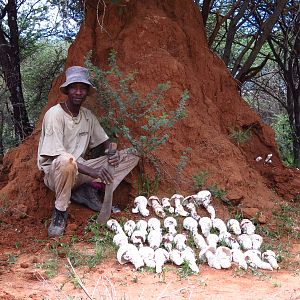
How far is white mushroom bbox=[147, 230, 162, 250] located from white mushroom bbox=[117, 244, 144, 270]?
195 millimetres

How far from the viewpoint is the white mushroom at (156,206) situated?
208 inches

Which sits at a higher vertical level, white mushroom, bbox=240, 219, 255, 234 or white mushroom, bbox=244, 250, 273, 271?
white mushroom, bbox=240, 219, 255, 234

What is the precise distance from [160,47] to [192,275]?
3.18m

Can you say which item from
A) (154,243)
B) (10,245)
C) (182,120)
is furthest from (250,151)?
(10,245)

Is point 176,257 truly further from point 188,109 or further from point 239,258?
point 188,109

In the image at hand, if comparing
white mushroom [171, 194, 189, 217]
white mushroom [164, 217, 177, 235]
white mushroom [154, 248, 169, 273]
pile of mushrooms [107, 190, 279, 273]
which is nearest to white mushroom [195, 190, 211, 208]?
pile of mushrooms [107, 190, 279, 273]

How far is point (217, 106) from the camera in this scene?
22.3 ft

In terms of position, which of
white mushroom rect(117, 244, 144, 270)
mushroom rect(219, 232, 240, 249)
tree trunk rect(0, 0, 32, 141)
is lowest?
white mushroom rect(117, 244, 144, 270)

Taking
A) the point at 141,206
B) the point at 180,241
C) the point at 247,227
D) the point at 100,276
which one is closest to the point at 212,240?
the point at 180,241

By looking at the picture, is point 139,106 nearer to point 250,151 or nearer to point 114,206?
point 114,206

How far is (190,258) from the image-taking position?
4316 mm

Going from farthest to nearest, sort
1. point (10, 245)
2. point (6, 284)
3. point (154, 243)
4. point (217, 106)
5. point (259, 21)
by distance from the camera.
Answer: point (259, 21), point (217, 106), point (10, 245), point (154, 243), point (6, 284)

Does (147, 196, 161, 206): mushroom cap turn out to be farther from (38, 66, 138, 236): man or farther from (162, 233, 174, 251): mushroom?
(162, 233, 174, 251): mushroom

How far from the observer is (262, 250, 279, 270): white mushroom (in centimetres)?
438
